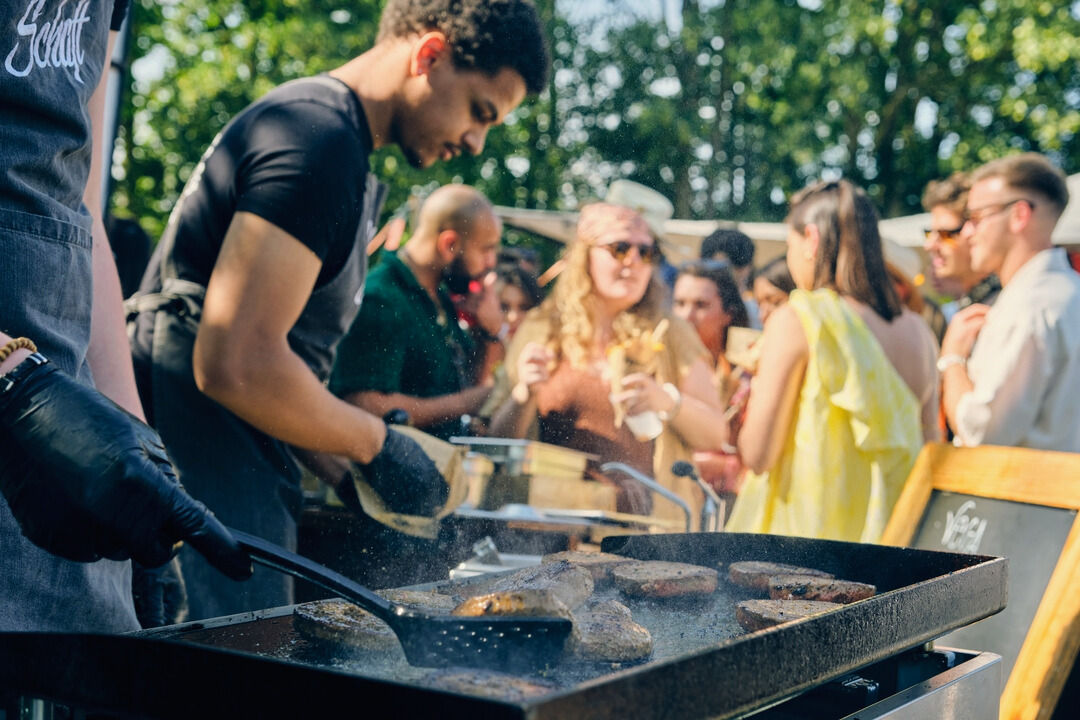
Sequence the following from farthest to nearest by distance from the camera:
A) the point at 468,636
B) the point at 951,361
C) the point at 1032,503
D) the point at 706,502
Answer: the point at 951,361
the point at 706,502
the point at 1032,503
the point at 468,636

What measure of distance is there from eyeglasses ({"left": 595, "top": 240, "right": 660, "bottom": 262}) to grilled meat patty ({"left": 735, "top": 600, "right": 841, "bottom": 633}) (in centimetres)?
249

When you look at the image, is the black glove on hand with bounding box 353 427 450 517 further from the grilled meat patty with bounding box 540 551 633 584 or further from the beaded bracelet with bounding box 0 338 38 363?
the beaded bracelet with bounding box 0 338 38 363

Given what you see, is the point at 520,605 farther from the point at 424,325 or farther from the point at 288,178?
the point at 424,325

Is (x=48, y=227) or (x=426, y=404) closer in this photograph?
(x=48, y=227)

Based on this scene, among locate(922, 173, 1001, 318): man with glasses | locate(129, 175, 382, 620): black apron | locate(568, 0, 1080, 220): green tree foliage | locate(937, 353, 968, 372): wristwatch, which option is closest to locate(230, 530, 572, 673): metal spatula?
locate(129, 175, 382, 620): black apron

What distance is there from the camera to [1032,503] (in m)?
2.41

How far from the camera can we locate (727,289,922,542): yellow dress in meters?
3.12

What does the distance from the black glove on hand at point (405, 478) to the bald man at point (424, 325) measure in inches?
46.4

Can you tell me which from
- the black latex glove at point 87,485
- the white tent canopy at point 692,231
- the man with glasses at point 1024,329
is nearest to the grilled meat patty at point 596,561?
the black latex glove at point 87,485

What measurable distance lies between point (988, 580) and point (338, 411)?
1.26m

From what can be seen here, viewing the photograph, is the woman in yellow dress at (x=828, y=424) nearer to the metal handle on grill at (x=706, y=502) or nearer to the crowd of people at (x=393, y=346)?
the crowd of people at (x=393, y=346)

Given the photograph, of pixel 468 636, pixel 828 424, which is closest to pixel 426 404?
pixel 828 424

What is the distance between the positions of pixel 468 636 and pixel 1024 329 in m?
2.57

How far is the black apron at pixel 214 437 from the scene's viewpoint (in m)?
2.01
